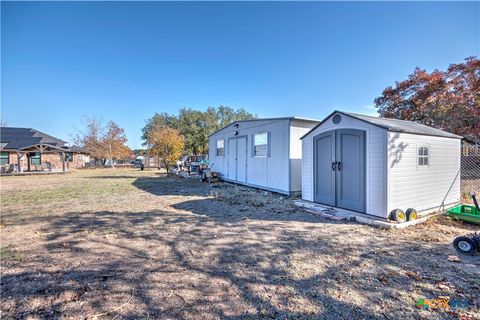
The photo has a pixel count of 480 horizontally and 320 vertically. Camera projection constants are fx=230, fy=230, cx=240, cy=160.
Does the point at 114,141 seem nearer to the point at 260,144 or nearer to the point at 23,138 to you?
the point at 23,138

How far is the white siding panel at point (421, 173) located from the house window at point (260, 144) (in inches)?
198

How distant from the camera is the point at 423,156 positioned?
5.25 m

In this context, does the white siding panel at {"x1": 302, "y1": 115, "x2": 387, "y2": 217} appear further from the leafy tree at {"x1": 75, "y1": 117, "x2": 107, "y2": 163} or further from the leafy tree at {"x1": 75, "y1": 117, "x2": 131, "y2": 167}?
the leafy tree at {"x1": 75, "y1": 117, "x2": 107, "y2": 163}

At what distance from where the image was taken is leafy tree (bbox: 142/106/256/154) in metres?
31.5

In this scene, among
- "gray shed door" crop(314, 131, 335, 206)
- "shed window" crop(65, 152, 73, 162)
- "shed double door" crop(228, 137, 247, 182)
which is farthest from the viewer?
"shed window" crop(65, 152, 73, 162)

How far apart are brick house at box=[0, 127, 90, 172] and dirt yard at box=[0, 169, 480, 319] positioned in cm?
2180

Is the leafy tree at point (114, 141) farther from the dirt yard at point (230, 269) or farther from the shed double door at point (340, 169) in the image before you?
the shed double door at point (340, 169)

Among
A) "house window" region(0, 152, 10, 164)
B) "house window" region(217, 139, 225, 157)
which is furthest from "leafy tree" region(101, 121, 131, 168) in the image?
"house window" region(217, 139, 225, 157)

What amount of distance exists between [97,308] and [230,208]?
14.3 ft

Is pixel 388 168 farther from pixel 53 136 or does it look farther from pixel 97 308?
pixel 53 136

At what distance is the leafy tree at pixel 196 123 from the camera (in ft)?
103

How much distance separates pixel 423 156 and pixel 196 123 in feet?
96.8

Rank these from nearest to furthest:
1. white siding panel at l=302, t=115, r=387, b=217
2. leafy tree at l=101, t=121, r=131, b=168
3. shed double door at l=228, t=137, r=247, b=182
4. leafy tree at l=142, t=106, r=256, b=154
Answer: white siding panel at l=302, t=115, r=387, b=217
shed double door at l=228, t=137, r=247, b=182
leafy tree at l=142, t=106, r=256, b=154
leafy tree at l=101, t=121, r=131, b=168

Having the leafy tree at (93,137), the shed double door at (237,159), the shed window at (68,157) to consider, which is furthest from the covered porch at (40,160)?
the shed double door at (237,159)
